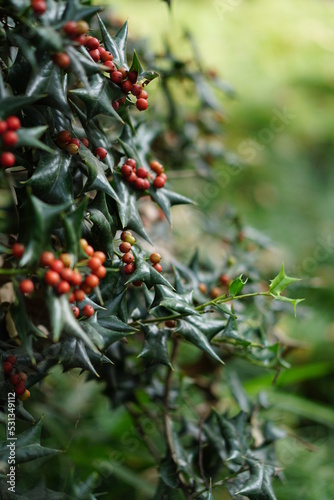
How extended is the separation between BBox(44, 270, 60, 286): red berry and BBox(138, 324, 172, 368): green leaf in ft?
0.89

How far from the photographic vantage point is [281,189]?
290cm

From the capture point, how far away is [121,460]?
4.29 ft

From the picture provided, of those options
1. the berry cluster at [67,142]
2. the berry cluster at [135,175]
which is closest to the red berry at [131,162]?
the berry cluster at [135,175]

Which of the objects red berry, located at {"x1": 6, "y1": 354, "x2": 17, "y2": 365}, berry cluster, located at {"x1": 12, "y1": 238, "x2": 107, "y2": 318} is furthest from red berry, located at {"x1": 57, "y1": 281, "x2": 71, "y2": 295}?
red berry, located at {"x1": 6, "y1": 354, "x2": 17, "y2": 365}

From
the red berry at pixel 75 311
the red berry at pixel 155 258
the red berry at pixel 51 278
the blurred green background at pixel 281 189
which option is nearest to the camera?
the red berry at pixel 51 278

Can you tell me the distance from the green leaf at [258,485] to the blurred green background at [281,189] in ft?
1.01

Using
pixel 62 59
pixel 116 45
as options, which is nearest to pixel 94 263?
pixel 62 59

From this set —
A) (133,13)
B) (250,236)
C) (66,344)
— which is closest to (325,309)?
(250,236)

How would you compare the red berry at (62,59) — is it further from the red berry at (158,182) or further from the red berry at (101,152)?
the red berry at (158,182)

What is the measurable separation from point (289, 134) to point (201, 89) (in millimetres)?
2064

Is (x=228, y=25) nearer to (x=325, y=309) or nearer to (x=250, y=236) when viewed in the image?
(x=325, y=309)

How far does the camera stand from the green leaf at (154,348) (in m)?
0.78

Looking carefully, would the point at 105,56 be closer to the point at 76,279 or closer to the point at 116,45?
the point at 116,45

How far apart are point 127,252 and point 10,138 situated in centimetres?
25
